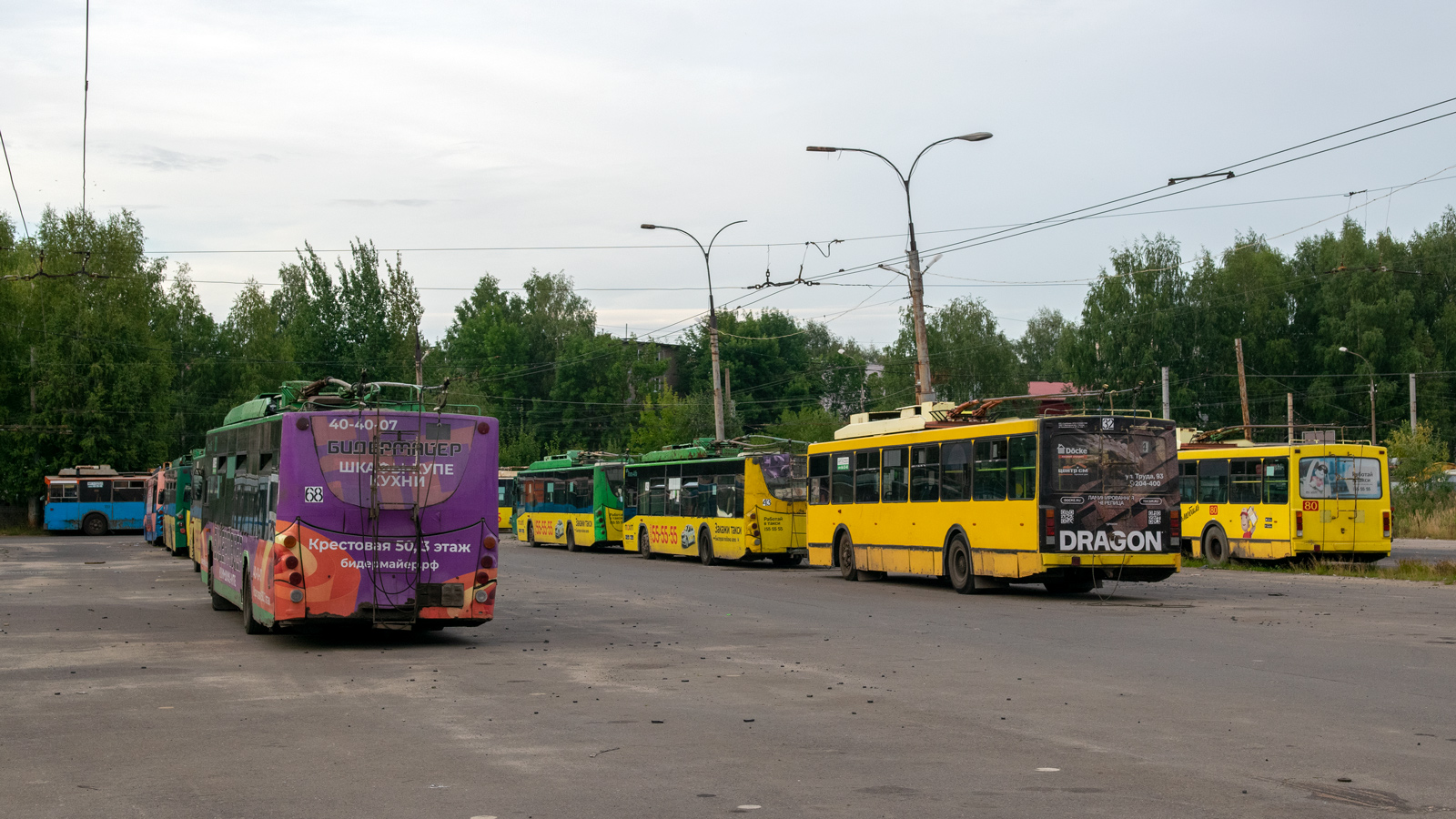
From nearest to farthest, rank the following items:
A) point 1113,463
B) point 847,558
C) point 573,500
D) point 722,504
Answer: point 1113,463 < point 847,558 < point 722,504 < point 573,500

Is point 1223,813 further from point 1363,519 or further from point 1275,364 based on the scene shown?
point 1275,364

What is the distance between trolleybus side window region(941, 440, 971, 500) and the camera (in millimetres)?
22781

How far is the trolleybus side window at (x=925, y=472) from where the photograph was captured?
23.7 meters

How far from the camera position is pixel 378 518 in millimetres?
14578

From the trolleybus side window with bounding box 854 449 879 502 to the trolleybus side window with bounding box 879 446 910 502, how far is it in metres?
0.22

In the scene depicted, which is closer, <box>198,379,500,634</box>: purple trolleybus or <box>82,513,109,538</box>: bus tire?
<box>198,379,500,634</box>: purple trolleybus

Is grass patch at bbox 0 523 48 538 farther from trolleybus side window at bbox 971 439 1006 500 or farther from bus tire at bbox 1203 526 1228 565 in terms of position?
trolleybus side window at bbox 971 439 1006 500

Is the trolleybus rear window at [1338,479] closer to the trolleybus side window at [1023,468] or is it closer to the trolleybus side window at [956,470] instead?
the trolleybus side window at [956,470]

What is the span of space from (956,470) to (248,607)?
11.7m

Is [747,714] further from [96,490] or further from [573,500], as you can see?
[96,490]

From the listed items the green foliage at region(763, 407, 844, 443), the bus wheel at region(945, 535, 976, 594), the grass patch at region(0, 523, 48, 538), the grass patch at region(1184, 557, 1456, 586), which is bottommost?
the grass patch at region(0, 523, 48, 538)

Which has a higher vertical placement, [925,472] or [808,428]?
[808,428]

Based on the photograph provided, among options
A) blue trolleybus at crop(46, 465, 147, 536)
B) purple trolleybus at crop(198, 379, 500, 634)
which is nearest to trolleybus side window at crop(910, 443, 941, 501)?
purple trolleybus at crop(198, 379, 500, 634)

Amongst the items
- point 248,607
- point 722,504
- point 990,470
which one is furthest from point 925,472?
point 248,607
